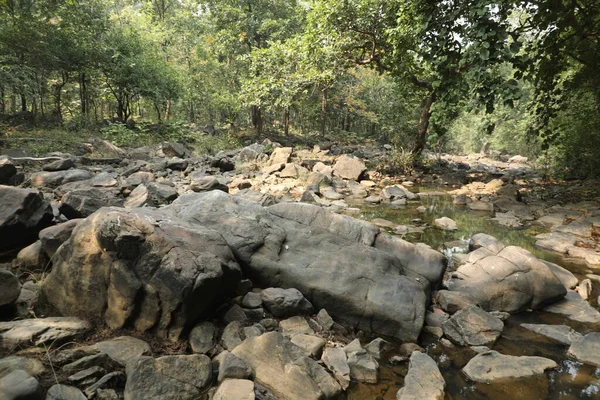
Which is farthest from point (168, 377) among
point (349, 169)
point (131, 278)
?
point (349, 169)

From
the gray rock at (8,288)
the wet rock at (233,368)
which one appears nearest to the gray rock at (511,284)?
the wet rock at (233,368)

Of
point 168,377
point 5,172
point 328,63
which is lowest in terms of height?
point 168,377

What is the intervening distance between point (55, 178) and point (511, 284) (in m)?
10.5

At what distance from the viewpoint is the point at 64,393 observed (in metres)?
2.29

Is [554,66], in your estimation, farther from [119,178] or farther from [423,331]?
[119,178]

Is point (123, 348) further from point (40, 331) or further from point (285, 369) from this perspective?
point (285, 369)

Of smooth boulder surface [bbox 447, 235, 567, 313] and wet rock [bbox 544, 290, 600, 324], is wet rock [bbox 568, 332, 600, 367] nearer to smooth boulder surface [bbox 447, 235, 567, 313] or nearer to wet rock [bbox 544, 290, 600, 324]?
wet rock [bbox 544, 290, 600, 324]

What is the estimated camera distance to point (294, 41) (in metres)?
13.8

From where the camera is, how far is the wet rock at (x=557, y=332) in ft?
12.4

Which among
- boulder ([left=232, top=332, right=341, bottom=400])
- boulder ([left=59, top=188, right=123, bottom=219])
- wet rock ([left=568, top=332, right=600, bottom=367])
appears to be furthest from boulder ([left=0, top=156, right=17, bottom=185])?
wet rock ([left=568, top=332, right=600, bottom=367])

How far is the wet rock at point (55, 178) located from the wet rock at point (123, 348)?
770 cm

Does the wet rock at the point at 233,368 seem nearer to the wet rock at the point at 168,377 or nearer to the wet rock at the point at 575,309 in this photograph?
the wet rock at the point at 168,377

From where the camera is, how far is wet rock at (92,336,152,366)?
2793 mm

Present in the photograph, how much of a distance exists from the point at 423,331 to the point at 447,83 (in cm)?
393
